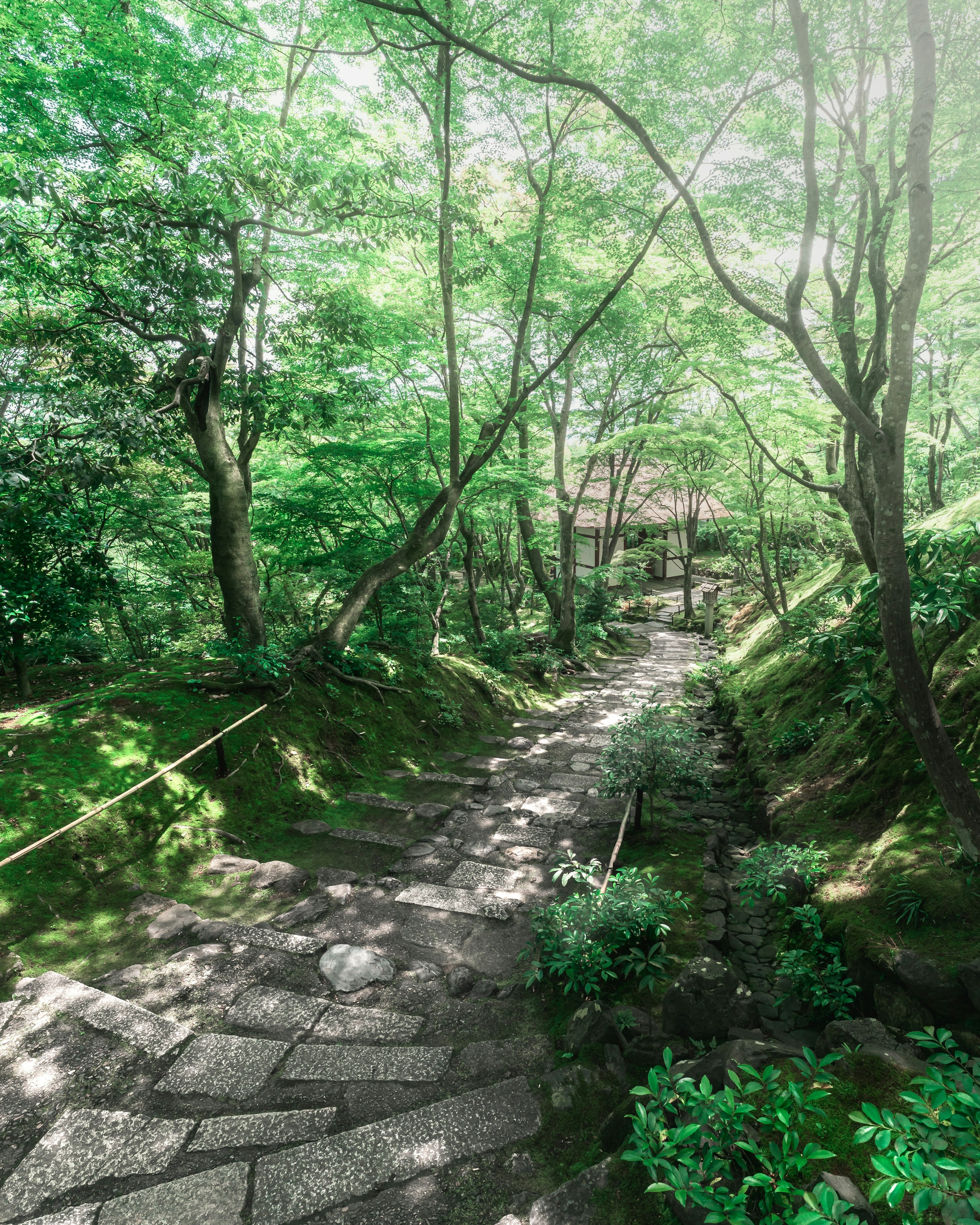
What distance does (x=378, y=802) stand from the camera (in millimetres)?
7168

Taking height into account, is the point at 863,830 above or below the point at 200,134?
below

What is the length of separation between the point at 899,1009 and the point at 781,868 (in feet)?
4.27

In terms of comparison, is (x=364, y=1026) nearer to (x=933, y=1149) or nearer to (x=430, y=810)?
(x=933, y=1149)

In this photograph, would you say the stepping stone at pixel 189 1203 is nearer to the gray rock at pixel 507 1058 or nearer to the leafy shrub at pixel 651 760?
the gray rock at pixel 507 1058

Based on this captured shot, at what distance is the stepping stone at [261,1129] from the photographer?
9.41 feet

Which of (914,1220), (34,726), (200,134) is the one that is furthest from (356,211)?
(914,1220)

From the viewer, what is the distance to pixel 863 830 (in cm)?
493

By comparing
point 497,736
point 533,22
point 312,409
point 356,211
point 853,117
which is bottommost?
point 497,736

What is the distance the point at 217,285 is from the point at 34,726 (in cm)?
526

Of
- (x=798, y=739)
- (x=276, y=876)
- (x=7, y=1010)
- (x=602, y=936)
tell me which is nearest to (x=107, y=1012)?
(x=7, y=1010)

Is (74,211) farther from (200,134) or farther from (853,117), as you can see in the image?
(853,117)

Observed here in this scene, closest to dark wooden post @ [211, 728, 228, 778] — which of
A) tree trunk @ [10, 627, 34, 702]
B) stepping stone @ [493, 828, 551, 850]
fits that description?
stepping stone @ [493, 828, 551, 850]

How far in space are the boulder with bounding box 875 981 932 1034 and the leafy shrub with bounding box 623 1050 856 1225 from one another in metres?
1.18

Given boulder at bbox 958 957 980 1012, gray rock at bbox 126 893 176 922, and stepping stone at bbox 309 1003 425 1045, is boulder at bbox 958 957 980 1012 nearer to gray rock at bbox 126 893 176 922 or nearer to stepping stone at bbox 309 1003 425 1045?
stepping stone at bbox 309 1003 425 1045
